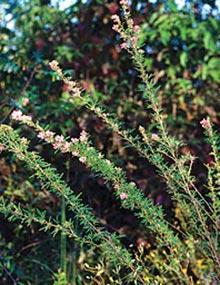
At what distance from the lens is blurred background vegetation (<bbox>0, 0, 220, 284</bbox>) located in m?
3.45

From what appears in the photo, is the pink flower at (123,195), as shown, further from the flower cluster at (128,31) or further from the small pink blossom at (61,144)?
the flower cluster at (128,31)

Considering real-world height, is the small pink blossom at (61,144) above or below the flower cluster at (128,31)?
below

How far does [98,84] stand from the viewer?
12.9 ft

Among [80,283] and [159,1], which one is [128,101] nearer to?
[159,1]

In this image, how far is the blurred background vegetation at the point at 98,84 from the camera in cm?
345

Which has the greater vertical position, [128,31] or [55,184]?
[128,31]

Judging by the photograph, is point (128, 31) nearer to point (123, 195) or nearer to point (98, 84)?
point (123, 195)

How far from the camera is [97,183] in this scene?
372 centimetres

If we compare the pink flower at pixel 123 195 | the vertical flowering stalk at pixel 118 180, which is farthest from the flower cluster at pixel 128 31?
the pink flower at pixel 123 195

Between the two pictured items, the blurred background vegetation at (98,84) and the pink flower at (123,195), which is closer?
the pink flower at (123,195)

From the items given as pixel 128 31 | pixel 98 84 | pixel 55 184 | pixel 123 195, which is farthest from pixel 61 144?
pixel 98 84

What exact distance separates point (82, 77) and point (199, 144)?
0.77 m

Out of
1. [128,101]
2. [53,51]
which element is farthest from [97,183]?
[53,51]

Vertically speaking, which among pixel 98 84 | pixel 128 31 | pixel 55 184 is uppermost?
pixel 128 31
